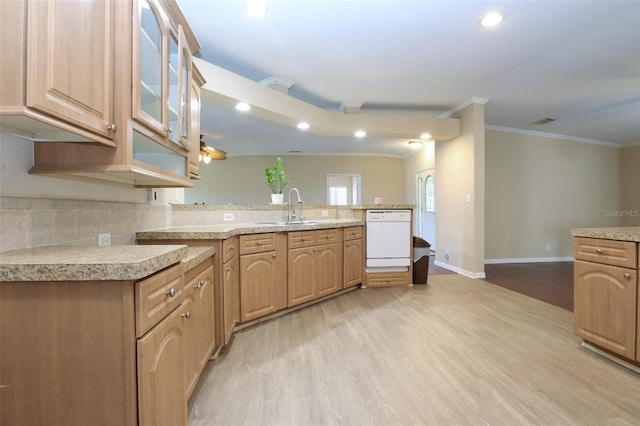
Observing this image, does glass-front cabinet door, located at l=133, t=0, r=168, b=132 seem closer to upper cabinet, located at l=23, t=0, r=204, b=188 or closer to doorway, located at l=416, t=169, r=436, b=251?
upper cabinet, located at l=23, t=0, r=204, b=188

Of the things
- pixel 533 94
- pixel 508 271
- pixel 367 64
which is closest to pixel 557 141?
pixel 533 94

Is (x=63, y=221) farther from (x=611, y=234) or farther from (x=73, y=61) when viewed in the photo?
(x=611, y=234)

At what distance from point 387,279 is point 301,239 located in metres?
1.60

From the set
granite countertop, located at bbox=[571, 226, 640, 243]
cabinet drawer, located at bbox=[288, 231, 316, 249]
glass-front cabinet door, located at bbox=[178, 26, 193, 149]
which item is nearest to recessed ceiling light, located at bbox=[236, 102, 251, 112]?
glass-front cabinet door, located at bbox=[178, 26, 193, 149]

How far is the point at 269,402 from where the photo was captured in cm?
160

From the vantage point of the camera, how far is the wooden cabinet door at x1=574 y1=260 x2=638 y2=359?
182cm

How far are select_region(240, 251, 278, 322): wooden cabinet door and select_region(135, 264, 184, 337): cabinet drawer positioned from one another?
4.04 feet

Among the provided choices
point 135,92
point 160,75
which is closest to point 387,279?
point 160,75

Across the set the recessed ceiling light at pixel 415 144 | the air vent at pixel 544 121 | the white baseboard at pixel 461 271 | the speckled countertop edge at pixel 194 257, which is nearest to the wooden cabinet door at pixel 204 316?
the speckled countertop edge at pixel 194 257

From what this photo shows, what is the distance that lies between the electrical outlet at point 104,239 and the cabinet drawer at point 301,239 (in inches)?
57.5

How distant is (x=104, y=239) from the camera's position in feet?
5.38

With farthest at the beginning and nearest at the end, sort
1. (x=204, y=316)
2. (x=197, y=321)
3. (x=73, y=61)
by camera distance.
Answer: (x=204, y=316), (x=197, y=321), (x=73, y=61)

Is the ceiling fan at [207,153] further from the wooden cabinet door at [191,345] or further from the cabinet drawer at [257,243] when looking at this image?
the wooden cabinet door at [191,345]

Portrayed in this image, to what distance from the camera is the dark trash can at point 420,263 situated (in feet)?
13.3
